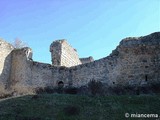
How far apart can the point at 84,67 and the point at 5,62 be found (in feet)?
21.6

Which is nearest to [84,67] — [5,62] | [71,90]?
[71,90]

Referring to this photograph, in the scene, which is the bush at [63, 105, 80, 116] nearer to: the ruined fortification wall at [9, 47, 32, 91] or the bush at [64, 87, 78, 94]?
the bush at [64, 87, 78, 94]

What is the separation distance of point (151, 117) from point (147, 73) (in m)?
7.15

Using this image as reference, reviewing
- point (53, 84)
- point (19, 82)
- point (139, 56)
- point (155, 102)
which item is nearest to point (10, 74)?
point (19, 82)

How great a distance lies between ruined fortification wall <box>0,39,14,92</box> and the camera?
2408 cm

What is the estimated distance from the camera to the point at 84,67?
899 inches

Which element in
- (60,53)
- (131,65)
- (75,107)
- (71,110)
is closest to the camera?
(71,110)

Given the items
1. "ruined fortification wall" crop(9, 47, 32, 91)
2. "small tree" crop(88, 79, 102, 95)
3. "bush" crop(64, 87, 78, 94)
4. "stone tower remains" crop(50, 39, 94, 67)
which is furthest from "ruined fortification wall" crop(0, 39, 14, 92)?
"small tree" crop(88, 79, 102, 95)

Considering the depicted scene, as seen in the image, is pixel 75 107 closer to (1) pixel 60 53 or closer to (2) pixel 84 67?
(2) pixel 84 67

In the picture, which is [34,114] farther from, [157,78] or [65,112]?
[157,78]

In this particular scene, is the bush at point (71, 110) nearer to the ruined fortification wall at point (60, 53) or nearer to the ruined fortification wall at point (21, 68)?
the ruined fortification wall at point (21, 68)

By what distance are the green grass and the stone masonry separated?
13.6 ft

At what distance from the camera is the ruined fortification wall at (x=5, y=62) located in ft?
79.0

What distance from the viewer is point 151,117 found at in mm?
13008
